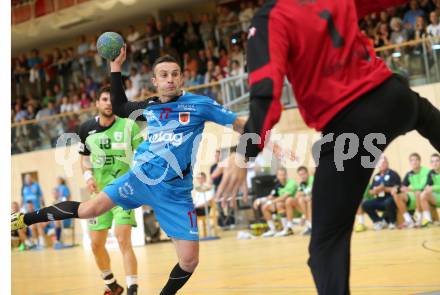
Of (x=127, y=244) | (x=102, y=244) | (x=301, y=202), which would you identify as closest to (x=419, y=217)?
(x=301, y=202)

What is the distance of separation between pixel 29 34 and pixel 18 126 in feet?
24.3

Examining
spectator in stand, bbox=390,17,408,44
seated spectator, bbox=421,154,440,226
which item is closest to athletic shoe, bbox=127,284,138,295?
seated spectator, bbox=421,154,440,226

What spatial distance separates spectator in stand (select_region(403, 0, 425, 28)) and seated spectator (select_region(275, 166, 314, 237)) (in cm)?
442

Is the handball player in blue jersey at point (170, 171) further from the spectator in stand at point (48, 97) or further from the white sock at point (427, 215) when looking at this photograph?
the spectator in stand at point (48, 97)

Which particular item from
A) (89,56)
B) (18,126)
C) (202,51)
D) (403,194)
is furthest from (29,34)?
(403,194)

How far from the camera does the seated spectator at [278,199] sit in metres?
17.8

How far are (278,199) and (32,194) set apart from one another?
9.74 meters

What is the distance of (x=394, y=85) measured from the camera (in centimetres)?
398

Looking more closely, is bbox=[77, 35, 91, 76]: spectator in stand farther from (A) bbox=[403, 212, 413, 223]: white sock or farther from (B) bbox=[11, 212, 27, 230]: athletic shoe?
(B) bbox=[11, 212, 27, 230]: athletic shoe

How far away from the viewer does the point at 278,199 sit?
706 inches

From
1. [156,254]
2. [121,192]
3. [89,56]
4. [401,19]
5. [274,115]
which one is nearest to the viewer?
[274,115]

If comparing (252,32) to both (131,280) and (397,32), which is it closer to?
(131,280)

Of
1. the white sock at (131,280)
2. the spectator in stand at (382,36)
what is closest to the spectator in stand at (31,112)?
the spectator in stand at (382,36)

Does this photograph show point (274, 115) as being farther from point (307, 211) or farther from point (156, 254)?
point (307, 211)
